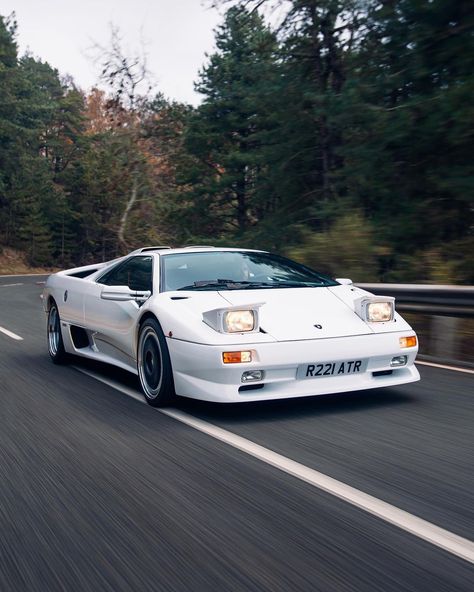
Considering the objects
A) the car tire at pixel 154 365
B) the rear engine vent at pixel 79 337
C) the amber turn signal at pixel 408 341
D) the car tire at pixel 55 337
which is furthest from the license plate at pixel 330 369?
the car tire at pixel 55 337

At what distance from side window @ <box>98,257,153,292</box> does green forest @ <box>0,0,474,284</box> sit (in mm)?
5491

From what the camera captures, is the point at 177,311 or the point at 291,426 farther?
the point at 177,311

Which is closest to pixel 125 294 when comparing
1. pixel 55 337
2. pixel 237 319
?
pixel 237 319

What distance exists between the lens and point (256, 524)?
329 centimetres

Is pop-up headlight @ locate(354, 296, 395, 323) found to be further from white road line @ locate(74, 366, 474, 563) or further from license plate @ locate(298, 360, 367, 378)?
white road line @ locate(74, 366, 474, 563)

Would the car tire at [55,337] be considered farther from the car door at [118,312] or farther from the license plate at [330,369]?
the license plate at [330,369]

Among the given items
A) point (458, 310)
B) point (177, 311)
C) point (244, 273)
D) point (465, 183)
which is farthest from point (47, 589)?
point (465, 183)

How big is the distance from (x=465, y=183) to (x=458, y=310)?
288 inches

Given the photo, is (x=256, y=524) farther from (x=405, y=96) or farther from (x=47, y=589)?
(x=405, y=96)

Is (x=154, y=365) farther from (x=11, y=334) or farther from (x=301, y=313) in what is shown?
(x=11, y=334)

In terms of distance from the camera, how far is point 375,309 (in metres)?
5.73

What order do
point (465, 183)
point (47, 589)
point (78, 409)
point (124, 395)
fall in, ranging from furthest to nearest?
1. point (465, 183)
2. point (124, 395)
3. point (78, 409)
4. point (47, 589)

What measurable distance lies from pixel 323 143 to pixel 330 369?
18.9m

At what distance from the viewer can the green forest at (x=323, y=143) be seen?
47.8 feet
